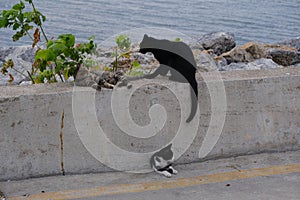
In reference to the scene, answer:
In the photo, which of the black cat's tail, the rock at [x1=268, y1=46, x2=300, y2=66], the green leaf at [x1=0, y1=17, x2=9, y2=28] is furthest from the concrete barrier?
the rock at [x1=268, y1=46, x2=300, y2=66]

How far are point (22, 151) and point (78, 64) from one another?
0.88 meters

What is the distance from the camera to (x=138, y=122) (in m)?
4.60

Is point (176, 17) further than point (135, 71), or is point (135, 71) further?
point (176, 17)

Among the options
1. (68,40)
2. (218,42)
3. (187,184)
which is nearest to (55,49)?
(68,40)

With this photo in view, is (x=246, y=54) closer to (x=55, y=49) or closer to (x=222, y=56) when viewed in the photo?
(x=222, y=56)

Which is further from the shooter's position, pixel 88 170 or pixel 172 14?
pixel 172 14

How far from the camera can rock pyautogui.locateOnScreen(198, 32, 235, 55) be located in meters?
11.9

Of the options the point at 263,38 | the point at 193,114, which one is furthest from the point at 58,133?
the point at 263,38

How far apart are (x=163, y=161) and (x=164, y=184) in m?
0.27

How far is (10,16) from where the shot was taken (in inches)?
199

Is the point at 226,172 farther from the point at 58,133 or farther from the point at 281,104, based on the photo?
the point at 58,133

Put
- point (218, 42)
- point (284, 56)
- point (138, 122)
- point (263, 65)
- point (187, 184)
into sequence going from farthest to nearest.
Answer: point (218, 42) → point (284, 56) → point (263, 65) → point (138, 122) → point (187, 184)

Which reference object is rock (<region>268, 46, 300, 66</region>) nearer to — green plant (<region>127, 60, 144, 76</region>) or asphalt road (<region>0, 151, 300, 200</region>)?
green plant (<region>127, 60, 144, 76</region>)

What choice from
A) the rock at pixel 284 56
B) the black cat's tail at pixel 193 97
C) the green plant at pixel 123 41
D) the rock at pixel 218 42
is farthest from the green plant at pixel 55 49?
the rock at pixel 218 42
